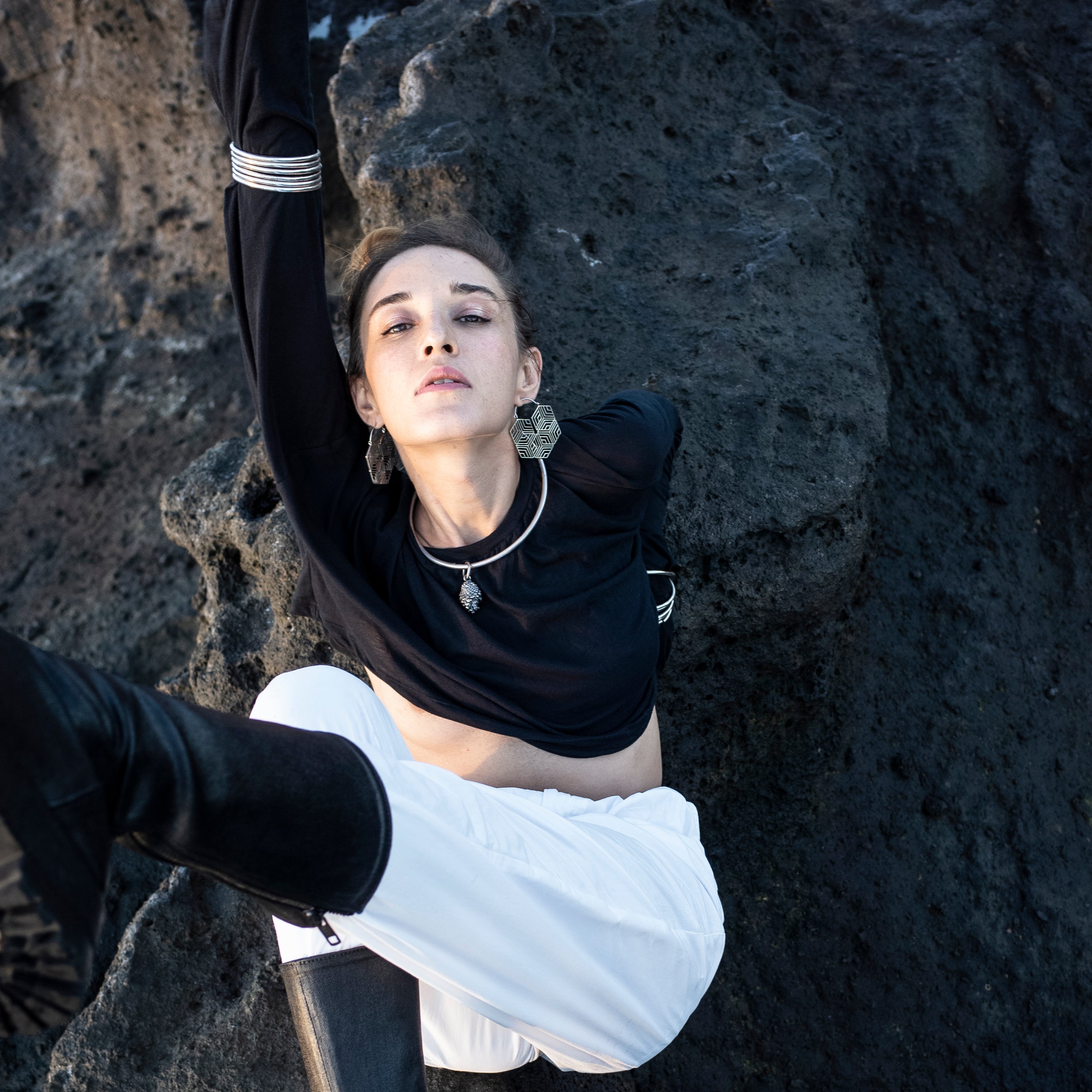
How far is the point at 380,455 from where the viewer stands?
197 centimetres

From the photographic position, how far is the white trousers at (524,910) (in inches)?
55.2

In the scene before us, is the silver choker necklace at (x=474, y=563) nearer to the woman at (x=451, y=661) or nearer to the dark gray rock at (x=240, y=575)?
the woman at (x=451, y=661)

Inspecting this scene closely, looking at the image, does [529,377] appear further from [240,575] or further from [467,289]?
[240,575]

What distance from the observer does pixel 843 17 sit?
3.75m

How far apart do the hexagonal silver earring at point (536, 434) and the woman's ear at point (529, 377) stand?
70mm

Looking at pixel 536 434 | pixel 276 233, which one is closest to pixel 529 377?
pixel 536 434

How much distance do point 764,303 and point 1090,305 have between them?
1.27 metres

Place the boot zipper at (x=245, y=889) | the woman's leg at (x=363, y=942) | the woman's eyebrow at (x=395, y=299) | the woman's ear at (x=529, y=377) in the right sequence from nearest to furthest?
the boot zipper at (x=245, y=889) → the woman's leg at (x=363, y=942) → the woman's eyebrow at (x=395, y=299) → the woman's ear at (x=529, y=377)

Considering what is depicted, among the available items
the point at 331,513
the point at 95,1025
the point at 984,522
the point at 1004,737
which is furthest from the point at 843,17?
the point at 95,1025

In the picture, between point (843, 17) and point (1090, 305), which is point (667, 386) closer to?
point (1090, 305)

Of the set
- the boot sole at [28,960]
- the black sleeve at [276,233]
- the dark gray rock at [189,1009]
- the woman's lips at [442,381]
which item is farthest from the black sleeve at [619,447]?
the dark gray rock at [189,1009]

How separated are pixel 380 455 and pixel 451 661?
451 mm

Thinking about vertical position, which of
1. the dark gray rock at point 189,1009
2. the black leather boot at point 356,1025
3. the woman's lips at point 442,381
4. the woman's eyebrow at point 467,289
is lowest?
the dark gray rock at point 189,1009

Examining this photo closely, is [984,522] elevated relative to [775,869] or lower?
elevated
